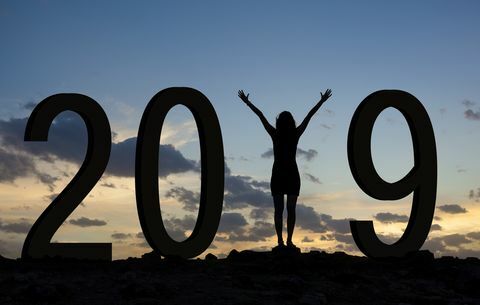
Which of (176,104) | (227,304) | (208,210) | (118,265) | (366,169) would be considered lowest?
Result: (227,304)

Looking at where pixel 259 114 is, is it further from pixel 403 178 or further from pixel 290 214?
pixel 403 178

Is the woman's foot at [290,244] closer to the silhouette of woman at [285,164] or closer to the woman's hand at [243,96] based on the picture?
the silhouette of woman at [285,164]

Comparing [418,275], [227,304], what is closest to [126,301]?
[227,304]

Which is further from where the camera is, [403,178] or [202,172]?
[403,178]

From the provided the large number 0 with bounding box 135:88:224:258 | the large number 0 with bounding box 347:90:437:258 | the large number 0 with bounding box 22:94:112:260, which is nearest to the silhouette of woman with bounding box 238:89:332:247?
the large number 0 with bounding box 135:88:224:258

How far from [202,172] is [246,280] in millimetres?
3337

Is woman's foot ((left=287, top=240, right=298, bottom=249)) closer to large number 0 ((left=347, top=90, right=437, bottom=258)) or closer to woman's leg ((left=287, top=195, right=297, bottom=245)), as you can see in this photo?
woman's leg ((left=287, top=195, right=297, bottom=245))

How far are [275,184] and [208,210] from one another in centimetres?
159

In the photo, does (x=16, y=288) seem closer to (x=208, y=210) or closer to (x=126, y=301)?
(x=126, y=301)

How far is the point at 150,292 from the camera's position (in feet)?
35.2

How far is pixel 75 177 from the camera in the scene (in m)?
14.0

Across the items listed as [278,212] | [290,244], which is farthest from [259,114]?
[290,244]

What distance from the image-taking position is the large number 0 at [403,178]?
1492 centimetres

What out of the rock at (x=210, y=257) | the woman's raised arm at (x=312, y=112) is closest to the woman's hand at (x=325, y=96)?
the woman's raised arm at (x=312, y=112)
